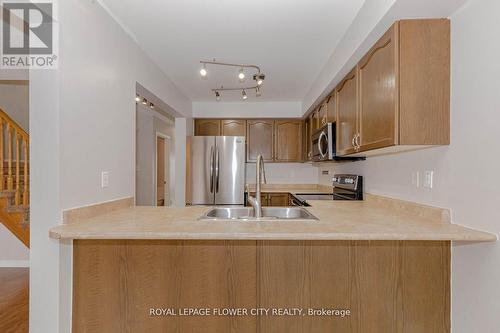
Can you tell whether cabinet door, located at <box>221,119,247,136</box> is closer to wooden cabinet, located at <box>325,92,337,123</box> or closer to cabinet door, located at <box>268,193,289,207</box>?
cabinet door, located at <box>268,193,289,207</box>

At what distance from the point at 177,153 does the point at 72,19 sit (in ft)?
9.37

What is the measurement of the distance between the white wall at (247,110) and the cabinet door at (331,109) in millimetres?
1553

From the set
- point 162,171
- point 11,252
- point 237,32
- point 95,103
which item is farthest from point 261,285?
point 162,171

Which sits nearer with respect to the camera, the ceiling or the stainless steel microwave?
the ceiling

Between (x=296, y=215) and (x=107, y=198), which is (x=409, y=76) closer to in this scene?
(x=296, y=215)

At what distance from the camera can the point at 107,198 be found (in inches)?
80.5

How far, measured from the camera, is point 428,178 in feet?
5.94

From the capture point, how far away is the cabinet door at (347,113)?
232cm

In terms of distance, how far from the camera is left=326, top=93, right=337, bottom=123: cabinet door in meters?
2.95

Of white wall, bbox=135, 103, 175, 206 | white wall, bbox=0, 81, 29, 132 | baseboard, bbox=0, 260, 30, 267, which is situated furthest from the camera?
white wall, bbox=135, 103, 175, 206

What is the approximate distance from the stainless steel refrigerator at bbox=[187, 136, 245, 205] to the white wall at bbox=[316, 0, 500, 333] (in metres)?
2.95

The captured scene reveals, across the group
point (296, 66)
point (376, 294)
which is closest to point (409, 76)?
point (376, 294)

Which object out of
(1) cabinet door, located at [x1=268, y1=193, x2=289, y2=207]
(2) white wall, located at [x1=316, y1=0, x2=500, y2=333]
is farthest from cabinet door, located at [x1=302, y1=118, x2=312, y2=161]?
(2) white wall, located at [x1=316, y1=0, x2=500, y2=333]

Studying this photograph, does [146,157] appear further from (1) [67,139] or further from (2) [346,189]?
(1) [67,139]
